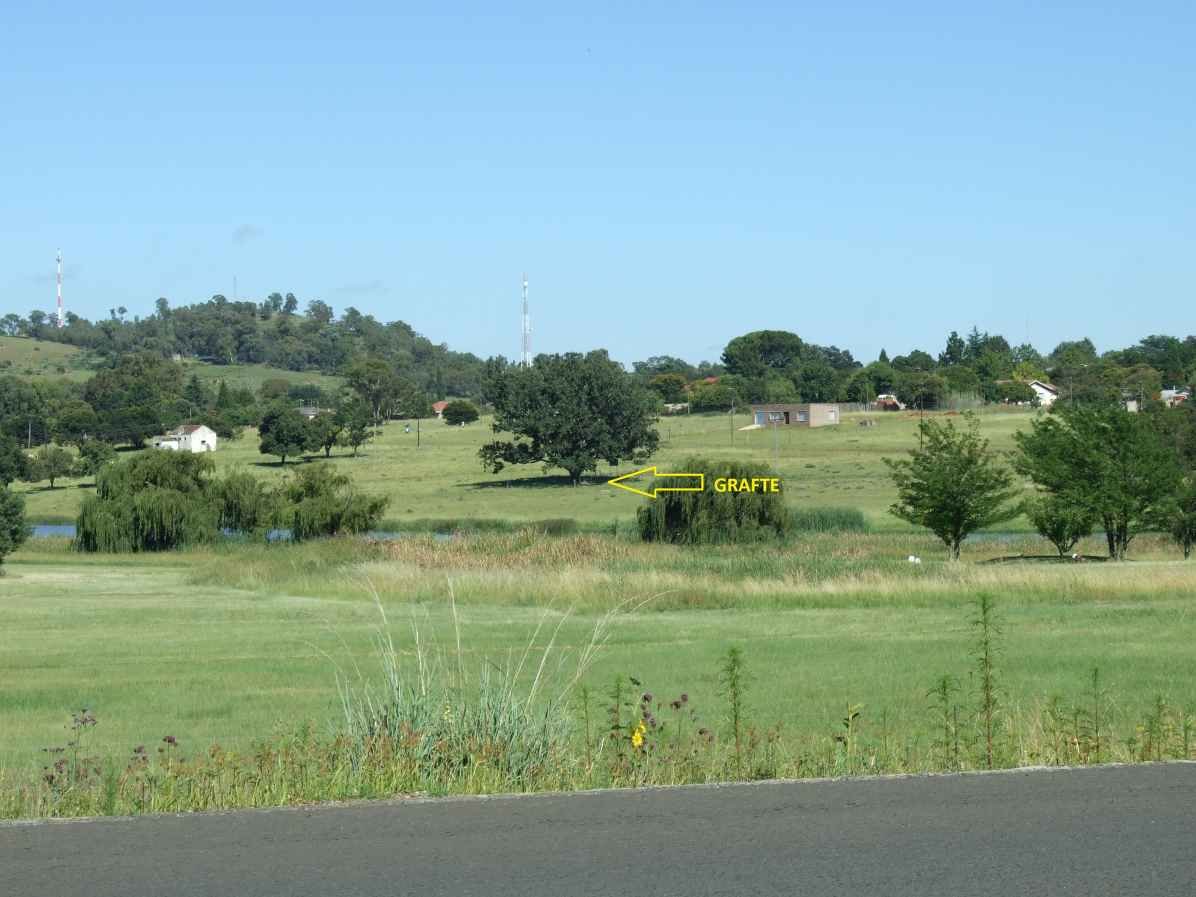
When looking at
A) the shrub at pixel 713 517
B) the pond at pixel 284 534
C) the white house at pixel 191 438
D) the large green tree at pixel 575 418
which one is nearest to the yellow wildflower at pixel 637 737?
the pond at pixel 284 534

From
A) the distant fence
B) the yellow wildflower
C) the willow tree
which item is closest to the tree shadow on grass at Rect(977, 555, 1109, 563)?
the willow tree

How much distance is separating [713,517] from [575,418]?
98.7 feet

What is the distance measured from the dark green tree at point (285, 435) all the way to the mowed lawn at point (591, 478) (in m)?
1.29

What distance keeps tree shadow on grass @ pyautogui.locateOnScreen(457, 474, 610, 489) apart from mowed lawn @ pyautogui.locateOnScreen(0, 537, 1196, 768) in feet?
159

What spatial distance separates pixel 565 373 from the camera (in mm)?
93938

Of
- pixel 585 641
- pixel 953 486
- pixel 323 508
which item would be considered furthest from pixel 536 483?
pixel 585 641

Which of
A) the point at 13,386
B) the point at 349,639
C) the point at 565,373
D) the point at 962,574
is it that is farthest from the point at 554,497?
the point at 13,386

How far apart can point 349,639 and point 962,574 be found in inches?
667

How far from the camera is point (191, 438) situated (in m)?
112

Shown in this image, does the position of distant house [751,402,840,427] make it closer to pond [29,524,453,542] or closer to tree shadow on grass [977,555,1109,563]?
pond [29,524,453,542]

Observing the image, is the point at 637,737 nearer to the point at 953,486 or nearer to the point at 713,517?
the point at 953,486

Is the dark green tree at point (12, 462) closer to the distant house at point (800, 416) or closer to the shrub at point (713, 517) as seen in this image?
the shrub at point (713, 517)

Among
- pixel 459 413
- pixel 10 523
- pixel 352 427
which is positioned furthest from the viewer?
pixel 459 413

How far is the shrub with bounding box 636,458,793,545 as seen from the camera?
6069 centimetres
